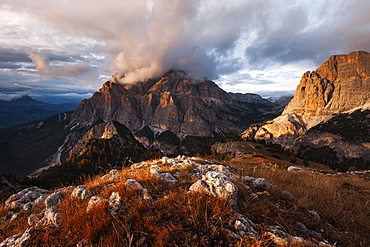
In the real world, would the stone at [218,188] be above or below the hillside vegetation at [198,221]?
above

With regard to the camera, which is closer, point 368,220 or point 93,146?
point 368,220

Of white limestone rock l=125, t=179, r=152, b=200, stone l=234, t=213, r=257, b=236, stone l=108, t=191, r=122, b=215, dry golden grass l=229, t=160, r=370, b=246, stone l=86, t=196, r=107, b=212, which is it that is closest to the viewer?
stone l=234, t=213, r=257, b=236

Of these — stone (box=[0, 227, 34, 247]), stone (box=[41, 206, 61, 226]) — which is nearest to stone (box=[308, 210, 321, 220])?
stone (box=[41, 206, 61, 226])

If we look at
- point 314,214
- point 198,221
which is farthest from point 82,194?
point 314,214

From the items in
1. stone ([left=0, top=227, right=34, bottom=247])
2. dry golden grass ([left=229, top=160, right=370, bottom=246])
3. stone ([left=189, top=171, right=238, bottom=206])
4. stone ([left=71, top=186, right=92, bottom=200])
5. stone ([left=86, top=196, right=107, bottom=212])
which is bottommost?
dry golden grass ([left=229, top=160, right=370, bottom=246])

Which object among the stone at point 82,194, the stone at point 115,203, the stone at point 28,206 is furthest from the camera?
the stone at point 28,206

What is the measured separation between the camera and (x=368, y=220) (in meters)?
5.34

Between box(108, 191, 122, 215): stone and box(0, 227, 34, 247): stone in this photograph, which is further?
box(108, 191, 122, 215): stone

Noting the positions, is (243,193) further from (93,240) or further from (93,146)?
(93,146)

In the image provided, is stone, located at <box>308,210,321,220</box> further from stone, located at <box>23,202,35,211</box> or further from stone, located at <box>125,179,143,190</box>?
stone, located at <box>23,202,35,211</box>

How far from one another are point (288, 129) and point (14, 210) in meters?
215

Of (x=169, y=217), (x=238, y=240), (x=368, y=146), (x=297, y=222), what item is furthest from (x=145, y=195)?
(x=368, y=146)

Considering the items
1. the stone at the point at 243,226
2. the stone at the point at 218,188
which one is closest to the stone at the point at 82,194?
the stone at the point at 218,188

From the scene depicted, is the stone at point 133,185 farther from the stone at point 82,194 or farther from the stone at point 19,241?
the stone at point 19,241
